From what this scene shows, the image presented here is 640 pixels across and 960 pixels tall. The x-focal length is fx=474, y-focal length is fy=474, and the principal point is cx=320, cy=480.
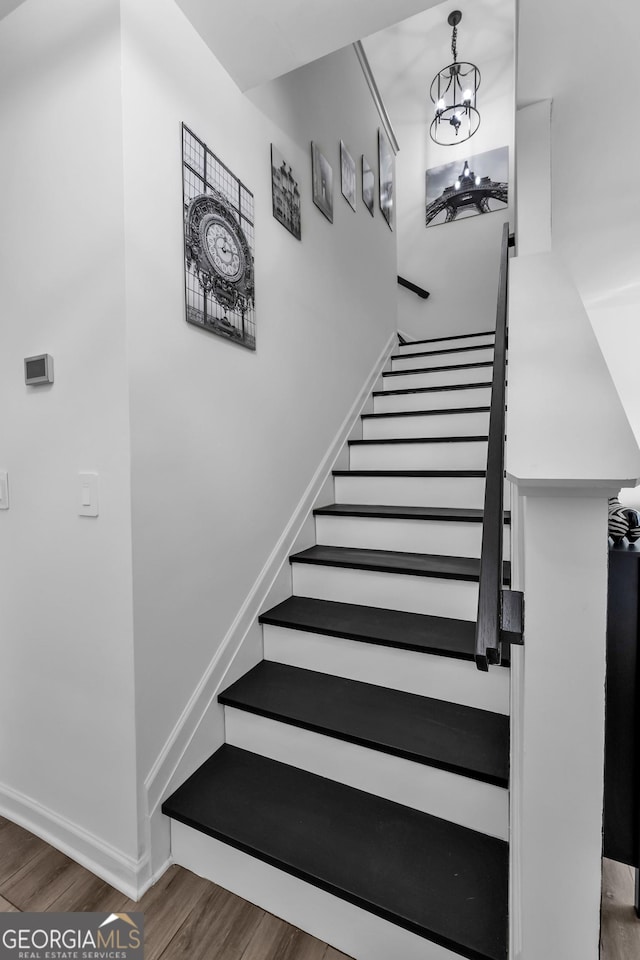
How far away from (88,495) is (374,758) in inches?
43.2

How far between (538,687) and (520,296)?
111cm

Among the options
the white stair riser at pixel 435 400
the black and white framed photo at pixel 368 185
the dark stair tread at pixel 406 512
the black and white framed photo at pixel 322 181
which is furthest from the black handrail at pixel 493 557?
the black and white framed photo at pixel 368 185

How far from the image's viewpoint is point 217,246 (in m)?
1.60

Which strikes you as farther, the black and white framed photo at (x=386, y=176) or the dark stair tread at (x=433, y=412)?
the black and white framed photo at (x=386, y=176)

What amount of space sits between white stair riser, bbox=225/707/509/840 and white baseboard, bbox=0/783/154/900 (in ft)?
1.37

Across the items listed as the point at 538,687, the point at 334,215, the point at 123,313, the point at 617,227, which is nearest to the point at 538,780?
the point at 538,687

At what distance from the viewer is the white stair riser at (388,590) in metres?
1.71

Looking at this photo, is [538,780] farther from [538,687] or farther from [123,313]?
[123,313]

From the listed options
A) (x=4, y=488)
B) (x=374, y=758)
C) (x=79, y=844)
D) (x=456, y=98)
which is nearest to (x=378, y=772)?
(x=374, y=758)

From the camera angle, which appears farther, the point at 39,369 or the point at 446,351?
the point at 446,351

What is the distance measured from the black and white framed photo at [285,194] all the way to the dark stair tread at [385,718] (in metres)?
1.86

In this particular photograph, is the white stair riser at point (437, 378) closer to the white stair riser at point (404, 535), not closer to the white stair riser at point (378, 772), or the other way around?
the white stair riser at point (404, 535)

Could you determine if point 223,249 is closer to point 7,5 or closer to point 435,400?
point 7,5

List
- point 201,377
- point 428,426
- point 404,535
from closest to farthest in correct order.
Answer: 1. point 201,377
2. point 404,535
3. point 428,426
